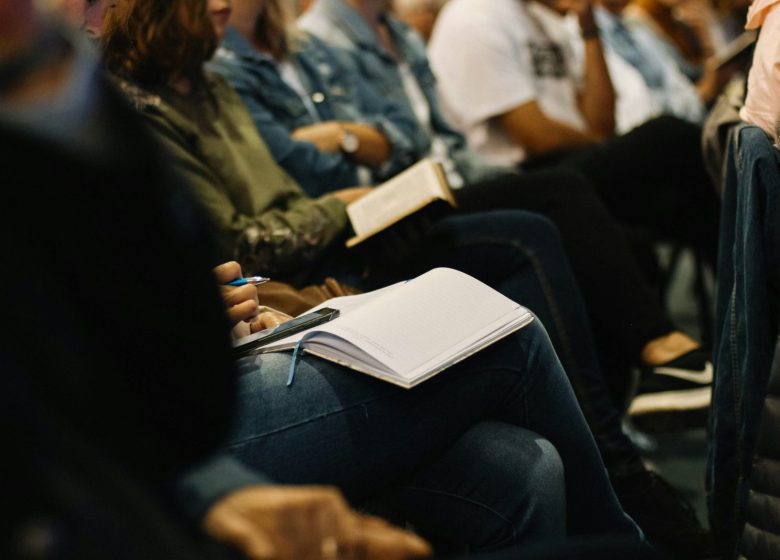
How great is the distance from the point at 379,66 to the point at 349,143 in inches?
21.1

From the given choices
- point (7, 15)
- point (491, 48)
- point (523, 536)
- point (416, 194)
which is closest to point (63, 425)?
point (7, 15)

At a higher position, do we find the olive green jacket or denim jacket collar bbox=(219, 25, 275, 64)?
denim jacket collar bbox=(219, 25, 275, 64)

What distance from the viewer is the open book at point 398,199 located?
6.11 feet

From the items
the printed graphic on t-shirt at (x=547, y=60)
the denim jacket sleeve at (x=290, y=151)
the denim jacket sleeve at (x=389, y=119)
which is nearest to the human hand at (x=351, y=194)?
the denim jacket sleeve at (x=290, y=151)

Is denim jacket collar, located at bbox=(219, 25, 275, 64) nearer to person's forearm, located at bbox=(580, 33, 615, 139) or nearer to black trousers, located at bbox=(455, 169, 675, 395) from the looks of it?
black trousers, located at bbox=(455, 169, 675, 395)

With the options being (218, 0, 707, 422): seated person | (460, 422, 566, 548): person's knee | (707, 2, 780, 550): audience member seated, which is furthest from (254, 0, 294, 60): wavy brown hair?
(460, 422, 566, 548): person's knee

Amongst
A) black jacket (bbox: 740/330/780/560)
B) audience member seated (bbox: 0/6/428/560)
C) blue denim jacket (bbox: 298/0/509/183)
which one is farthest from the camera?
blue denim jacket (bbox: 298/0/509/183)

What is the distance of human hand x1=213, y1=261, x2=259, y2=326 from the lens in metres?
1.28

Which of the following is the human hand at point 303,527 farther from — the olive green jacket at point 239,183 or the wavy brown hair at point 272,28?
the wavy brown hair at point 272,28

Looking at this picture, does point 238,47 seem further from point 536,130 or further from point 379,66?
point 536,130

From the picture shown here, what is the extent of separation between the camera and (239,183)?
6.12 ft

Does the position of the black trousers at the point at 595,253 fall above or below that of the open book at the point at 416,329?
below

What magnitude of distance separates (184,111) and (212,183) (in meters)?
0.15

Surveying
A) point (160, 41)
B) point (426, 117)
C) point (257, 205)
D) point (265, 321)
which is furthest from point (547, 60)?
point (265, 321)
